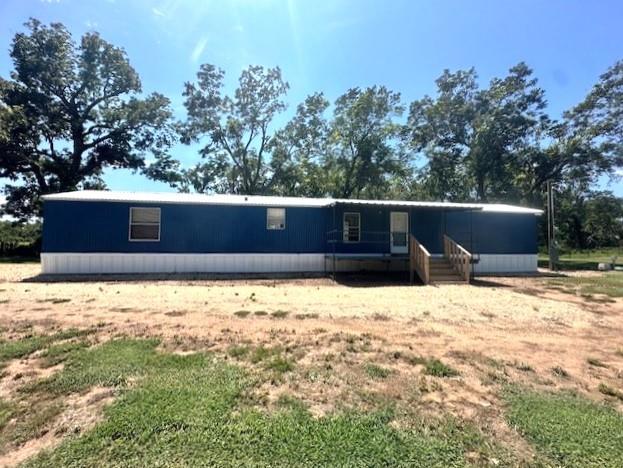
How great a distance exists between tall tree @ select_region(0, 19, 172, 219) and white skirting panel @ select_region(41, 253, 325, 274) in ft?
47.4

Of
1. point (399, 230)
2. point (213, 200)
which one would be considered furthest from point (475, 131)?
point (213, 200)

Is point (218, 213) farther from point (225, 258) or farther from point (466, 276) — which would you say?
point (466, 276)

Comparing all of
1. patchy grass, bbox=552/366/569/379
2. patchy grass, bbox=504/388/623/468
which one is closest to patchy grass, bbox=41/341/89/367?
patchy grass, bbox=504/388/623/468

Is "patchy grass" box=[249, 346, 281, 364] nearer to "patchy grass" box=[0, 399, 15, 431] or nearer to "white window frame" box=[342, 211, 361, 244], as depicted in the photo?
"patchy grass" box=[0, 399, 15, 431]

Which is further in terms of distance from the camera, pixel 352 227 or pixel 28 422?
pixel 352 227

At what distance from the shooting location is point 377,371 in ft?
13.0

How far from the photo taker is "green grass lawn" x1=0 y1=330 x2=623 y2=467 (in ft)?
7.97

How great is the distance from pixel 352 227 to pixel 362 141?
15.6 metres

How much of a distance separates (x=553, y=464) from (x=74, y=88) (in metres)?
32.6

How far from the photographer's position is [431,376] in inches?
152

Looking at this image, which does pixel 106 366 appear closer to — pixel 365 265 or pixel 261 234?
pixel 261 234

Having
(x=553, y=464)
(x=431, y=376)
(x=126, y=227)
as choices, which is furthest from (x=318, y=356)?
(x=126, y=227)

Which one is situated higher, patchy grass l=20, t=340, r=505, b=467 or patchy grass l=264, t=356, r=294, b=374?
patchy grass l=264, t=356, r=294, b=374

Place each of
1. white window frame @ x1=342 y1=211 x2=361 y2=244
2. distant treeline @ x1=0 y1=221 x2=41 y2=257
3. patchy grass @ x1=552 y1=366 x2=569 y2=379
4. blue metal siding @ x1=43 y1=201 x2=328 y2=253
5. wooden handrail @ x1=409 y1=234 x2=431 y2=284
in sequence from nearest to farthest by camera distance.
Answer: patchy grass @ x1=552 y1=366 x2=569 y2=379 < wooden handrail @ x1=409 y1=234 x2=431 y2=284 < blue metal siding @ x1=43 y1=201 x2=328 y2=253 < white window frame @ x1=342 y1=211 x2=361 y2=244 < distant treeline @ x1=0 y1=221 x2=41 y2=257
